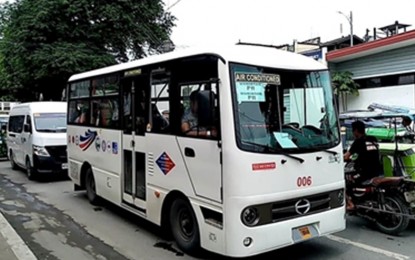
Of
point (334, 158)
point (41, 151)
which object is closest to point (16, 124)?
point (41, 151)

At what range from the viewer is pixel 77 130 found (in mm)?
9203

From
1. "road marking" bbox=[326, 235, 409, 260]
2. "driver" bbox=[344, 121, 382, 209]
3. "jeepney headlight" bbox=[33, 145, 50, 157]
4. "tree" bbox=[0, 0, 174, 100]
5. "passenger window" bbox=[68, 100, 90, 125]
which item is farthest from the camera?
"tree" bbox=[0, 0, 174, 100]

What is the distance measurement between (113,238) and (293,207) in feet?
9.42

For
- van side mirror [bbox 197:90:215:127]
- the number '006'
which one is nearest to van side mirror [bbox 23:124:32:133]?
van side mirror [bbox 197:90:215:127]

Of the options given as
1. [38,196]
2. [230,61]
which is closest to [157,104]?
[230,61]

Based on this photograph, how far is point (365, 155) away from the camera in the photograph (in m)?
6.74

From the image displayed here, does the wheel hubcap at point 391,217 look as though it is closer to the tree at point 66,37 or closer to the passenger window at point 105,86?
the passenger window at point 105,86

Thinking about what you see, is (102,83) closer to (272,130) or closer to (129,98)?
(129,98)

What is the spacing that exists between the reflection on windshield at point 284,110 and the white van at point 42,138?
853 centimetres

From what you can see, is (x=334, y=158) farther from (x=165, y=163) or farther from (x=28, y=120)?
(x=28, y=120)

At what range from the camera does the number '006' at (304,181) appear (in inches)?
194

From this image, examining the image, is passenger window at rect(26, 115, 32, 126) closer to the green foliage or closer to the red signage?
the red signage

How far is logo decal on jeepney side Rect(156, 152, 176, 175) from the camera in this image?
5.69 metres

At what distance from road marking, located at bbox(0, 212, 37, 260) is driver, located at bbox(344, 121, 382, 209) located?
485cm
